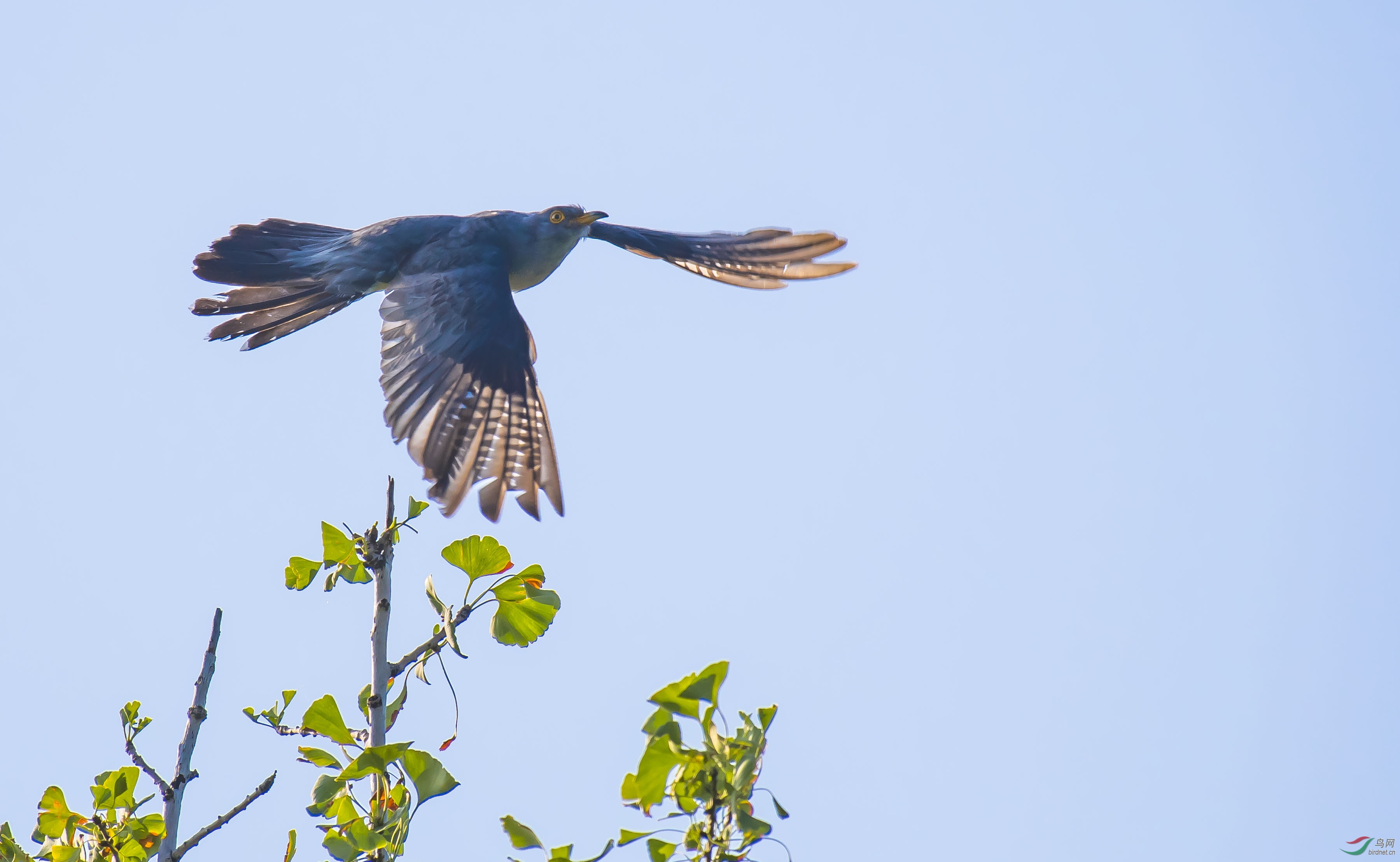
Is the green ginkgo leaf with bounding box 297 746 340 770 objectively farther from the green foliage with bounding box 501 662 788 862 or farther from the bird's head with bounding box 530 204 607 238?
the bird's head with bounding box 530 204 607 238

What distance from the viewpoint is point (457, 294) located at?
20.2 feet

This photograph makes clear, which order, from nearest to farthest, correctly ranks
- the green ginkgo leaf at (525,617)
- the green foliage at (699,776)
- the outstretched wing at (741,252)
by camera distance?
the green foliage at (699,776), the green ginkgo leaf at (525,617), the outstretched wing at (741,252)

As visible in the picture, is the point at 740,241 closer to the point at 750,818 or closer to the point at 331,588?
the point at 331,588

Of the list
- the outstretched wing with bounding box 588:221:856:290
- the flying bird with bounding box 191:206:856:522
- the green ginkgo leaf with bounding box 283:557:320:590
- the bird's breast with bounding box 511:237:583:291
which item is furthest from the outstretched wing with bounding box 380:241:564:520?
the green ginkgo leaf with bounding box 283:557:320:590

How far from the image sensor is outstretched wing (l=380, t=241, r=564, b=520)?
17.3 feet

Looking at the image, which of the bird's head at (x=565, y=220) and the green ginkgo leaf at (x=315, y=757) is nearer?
the green ginkgo leaf at (x=315, y=757)

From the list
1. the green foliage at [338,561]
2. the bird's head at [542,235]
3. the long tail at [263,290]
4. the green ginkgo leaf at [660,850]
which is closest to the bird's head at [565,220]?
the bird's head at [542,235]

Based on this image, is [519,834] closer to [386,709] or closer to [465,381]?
[386,709]

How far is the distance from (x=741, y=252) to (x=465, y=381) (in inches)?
86.0

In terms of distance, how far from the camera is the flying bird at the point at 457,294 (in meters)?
5.43

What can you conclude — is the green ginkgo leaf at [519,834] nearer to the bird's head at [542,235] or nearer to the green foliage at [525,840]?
the green foliage at [525,840]

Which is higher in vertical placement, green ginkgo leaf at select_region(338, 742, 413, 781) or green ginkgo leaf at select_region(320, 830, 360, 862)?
green ginkgo leaf at select_region(338, 742, 413, 781)

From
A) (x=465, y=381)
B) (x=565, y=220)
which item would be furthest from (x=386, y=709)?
(x=565, y=220)

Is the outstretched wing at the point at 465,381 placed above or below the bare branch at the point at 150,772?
above
